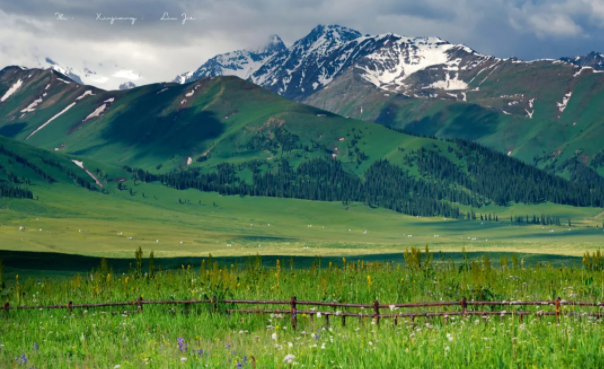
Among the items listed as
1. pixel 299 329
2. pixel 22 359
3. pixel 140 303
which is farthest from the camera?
pixel 140 303

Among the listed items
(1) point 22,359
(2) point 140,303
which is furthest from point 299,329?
(1) point 22,359

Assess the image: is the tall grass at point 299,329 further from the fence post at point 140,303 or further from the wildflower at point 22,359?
the fence post at point 140,303

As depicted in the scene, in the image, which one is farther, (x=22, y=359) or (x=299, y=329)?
(x=299, y=329)

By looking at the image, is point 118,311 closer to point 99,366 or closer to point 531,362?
point 99,366

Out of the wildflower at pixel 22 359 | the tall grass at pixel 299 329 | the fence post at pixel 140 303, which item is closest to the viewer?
the tall grass at pixel 299 329

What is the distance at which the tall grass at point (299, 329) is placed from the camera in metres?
15.3

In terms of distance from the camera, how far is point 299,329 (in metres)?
22.5

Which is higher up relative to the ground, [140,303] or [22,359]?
[140,303]

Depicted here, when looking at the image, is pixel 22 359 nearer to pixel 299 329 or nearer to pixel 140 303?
pixel 140 303

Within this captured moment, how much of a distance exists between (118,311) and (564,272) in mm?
20962

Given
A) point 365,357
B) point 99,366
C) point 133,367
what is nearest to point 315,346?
point 365,357

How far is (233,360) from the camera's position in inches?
632

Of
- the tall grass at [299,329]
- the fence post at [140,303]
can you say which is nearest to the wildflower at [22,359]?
the tall grass at [299,329]

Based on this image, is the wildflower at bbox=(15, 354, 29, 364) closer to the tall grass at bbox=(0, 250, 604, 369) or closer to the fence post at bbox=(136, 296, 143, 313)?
the tall grass at bbox=(0, 250, 604, 369)
